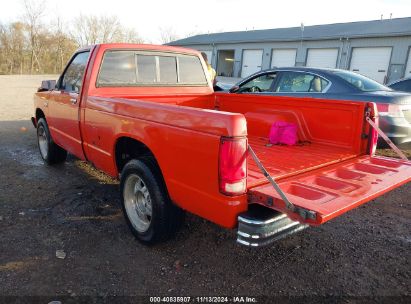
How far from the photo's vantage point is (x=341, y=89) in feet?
20.2

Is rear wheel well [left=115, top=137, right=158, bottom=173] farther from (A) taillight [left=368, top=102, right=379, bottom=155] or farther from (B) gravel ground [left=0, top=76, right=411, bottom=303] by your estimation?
(A) taillight [left=368, top=102, right=379, bottom=155]

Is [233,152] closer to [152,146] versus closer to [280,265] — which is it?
[152,146]

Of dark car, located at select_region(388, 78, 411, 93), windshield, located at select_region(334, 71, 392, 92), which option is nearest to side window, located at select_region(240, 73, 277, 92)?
windshield, located at select_region(334, 71, 392, 92)

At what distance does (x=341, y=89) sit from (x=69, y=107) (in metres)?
4.55

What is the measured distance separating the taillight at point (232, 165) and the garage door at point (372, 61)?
2197 cm

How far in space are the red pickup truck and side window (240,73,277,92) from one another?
7.79 ft

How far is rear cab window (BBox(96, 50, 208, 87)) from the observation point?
4.23m

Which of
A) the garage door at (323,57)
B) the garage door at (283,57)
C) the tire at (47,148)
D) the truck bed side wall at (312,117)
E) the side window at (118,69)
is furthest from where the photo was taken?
the garage door at (283,57)

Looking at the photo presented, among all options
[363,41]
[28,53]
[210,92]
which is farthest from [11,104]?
[28,53]

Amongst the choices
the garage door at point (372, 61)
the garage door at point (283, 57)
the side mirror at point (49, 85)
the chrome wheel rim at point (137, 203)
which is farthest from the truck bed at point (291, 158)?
the garage door at point (283, 57)

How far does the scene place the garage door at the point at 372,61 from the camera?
21016 mm

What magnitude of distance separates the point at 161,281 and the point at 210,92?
321cm

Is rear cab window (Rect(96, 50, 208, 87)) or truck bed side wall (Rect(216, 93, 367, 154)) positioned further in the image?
rear cab window (Rect(96, 50, 208, 87))

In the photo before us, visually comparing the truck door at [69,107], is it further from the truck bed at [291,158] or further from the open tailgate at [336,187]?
the open tailgate at [336,187]
